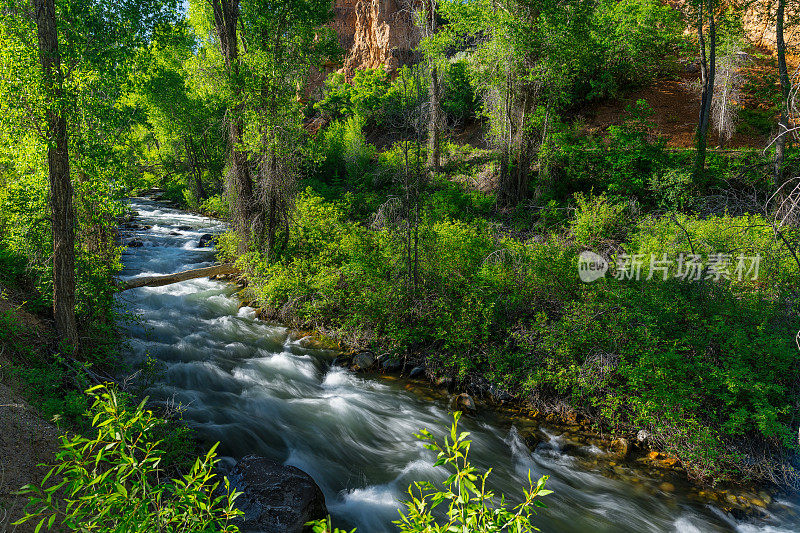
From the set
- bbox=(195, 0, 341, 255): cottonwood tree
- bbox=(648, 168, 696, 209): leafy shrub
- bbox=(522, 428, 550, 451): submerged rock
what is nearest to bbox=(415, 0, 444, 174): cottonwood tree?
bbox=(195, 0, 341, 255): cottonwood tree

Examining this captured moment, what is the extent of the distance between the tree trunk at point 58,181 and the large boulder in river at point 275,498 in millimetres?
3302

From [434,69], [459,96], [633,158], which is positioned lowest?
[633,158]

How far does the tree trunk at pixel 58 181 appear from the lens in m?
5.27

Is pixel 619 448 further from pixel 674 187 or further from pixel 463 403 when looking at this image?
pixel 674 187

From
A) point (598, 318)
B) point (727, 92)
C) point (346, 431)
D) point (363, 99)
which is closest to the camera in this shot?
point (346, 431)

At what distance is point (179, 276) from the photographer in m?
13.2

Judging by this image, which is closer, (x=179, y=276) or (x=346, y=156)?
(x=179, y=276)

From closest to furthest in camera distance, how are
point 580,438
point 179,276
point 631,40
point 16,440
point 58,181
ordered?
point 16,440 → point 58,181 → point 580,438 → point 179,276 → point 631,40

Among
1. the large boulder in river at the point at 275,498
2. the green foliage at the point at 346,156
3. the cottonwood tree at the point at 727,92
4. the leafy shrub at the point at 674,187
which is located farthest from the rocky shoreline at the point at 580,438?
the cottonwood tree at the point at 727,92

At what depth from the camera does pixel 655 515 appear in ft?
17.9

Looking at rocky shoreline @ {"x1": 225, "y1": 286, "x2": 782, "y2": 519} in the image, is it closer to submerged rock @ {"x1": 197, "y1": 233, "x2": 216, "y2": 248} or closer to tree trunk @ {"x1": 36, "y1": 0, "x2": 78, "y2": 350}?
tree trunk @ {"x1": 36, "y1": 0, "x2": 78, "y2": 350}

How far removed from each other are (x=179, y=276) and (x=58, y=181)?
803 cm

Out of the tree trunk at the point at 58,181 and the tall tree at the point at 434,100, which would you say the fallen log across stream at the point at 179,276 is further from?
the tall tree at the point at 434,100

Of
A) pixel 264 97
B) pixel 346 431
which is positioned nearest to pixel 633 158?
pixel 264 97
